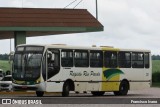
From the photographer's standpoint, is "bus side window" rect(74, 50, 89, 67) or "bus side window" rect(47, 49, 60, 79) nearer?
"bus side window" rect(47, 49, 60, 79)

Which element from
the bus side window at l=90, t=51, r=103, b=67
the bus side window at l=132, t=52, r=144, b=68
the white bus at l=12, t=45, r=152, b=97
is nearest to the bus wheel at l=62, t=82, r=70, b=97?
the white bus at l=12, t=45, r=152, b=97

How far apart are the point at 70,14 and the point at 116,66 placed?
7.07m

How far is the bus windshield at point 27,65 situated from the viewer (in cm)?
3550

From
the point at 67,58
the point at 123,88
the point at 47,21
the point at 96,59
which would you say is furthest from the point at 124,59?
the point at 47,21

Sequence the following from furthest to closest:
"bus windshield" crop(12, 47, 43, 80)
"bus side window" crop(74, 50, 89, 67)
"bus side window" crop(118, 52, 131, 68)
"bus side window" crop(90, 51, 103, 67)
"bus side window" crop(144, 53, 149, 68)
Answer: "bus side window" crop(144, 53, 149, 68) < "bus side window" crop(118, 52, 131, 68) < "bus side window" crop(90, 51, 103, 67) < "bus side window" crop(74, 50, 89, 67) < "bus windshield" crop(12, 47, 43, 80)

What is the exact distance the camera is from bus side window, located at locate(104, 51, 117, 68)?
38812 mm

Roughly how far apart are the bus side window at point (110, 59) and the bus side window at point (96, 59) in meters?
0.35

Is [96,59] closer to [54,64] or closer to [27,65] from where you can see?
[54,64]

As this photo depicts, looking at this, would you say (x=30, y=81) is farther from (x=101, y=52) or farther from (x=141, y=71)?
(x=141, y=71)

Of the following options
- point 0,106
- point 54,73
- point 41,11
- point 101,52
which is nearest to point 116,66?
point 101,52

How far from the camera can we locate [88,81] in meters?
38.0

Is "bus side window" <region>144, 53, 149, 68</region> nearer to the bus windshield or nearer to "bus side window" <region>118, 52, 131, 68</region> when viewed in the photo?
"bus side window" <region>118, 52, 131, 68</region>

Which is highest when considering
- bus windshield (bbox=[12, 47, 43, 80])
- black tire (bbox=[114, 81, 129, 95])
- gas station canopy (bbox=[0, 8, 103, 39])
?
gas station canopy (bbox=[0, 8, 103, 39])

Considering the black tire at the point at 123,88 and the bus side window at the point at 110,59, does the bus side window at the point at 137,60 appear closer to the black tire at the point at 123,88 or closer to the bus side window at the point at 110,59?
the black tire at the point at 123,88
